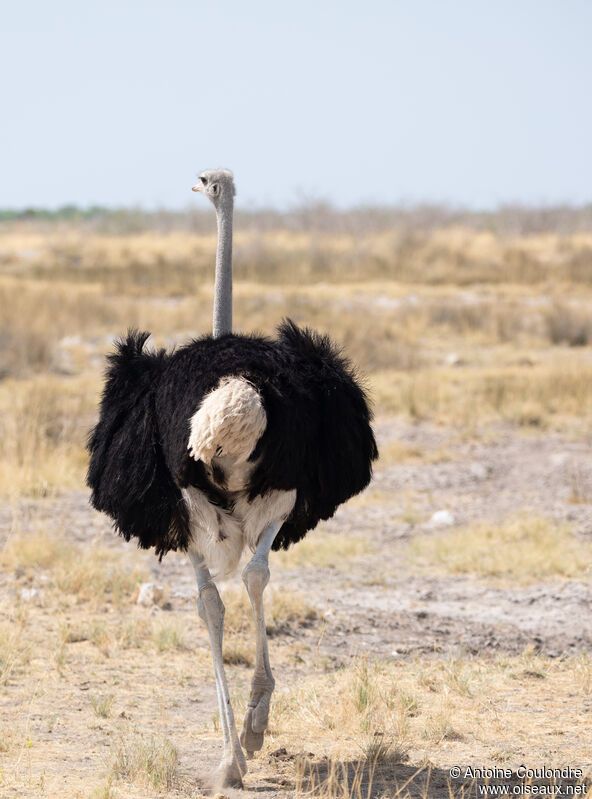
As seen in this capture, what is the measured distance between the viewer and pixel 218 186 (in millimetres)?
4730

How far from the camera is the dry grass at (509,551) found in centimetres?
702

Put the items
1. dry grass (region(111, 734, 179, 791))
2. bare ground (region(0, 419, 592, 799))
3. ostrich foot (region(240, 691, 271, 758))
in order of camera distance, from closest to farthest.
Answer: dry grass (region(111, 734, 179, 791)), ostrich foot (region(240, 691, 271, 758)), bare ground (region(0, 419, 592, 799))

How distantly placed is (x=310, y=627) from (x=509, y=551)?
1.85m

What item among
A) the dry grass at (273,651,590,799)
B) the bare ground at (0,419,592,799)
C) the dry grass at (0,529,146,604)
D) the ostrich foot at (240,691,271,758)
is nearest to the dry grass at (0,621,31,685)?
the bare ground at (0,419,592,799)

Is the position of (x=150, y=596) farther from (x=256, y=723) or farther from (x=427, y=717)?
(x=256, y=723)

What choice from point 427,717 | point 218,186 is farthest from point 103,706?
point 218,186

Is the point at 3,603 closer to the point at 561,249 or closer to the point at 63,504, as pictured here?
the point at 63,504

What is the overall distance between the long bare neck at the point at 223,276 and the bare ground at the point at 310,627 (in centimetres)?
160

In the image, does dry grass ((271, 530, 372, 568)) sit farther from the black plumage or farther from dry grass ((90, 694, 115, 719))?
the black plumage

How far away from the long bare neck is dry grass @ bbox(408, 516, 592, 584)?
3274 millimetres

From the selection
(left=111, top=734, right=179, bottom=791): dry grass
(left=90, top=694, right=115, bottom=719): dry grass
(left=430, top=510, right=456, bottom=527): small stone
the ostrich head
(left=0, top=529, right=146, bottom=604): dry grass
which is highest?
the ostrich head

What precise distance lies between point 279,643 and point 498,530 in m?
2.51

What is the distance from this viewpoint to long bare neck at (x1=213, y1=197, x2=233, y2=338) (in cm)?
441

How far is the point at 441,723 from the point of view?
4.43 metres
